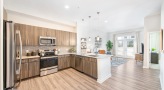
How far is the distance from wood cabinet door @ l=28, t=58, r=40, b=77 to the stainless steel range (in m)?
0.16

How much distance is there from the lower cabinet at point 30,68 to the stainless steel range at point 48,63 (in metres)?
0.16

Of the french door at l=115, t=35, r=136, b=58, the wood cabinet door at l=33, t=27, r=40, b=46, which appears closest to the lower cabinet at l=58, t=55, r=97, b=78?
the wood cabinet door at l=33, t=27, r=40, b=46

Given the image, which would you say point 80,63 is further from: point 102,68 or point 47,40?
point 47,40

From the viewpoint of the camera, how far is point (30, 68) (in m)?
3.32

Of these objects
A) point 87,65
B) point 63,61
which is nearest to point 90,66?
point 87,65

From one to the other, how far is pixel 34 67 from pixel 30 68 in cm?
15

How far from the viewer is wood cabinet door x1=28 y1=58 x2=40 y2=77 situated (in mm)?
3319

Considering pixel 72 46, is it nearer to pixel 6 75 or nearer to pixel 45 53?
pixel 45 53

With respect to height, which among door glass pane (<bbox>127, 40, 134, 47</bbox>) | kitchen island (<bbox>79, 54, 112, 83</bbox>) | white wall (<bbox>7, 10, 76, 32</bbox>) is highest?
white wall (<bbox>7, 10, 76, 32</bbox>)

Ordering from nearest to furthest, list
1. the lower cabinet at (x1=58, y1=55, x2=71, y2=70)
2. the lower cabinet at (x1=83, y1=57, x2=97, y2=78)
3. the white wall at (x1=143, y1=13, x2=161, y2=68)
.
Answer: the lower cabinet at (x1=83, y1=57, x2=97, y2=78) → the lower cabinet at (x1=58, y1=55, x2=71, y2=70) → the white wall at (x1=143, y1=13, x2=161, y2=68)

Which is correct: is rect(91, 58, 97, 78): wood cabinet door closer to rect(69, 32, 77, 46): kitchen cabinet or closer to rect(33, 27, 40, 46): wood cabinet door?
rect(69, 32, 77, 46): kitchen cabinet

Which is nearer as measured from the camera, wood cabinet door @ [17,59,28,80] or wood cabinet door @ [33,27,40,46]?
wood cabinet door @ [17,59,28,80]

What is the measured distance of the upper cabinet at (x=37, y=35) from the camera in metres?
3.41

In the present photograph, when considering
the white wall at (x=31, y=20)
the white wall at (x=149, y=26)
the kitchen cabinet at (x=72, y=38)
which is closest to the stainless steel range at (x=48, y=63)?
the kitchen cabinet at (x=72, y=38)
